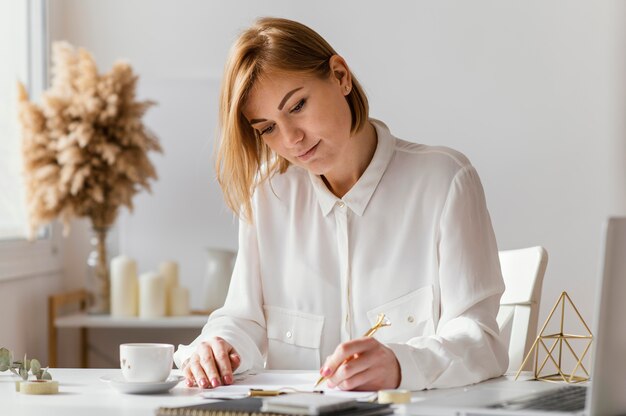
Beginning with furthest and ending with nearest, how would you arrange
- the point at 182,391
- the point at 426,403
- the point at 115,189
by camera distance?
the point at 115,189 < the point at 182,391 < the point at 426,403

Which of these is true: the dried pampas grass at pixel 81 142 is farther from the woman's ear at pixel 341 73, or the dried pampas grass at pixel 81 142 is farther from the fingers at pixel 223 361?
the fingers at pixel 223 361

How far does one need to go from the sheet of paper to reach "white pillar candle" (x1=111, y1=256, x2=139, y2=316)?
172 centimetres

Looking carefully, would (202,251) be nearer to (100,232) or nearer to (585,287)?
(100,232)

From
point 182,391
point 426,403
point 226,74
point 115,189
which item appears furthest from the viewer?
point 115,189

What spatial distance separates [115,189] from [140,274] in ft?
1.44

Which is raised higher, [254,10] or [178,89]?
[254,10]

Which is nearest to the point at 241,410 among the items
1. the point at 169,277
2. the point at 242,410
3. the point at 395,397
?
the point at 242,410

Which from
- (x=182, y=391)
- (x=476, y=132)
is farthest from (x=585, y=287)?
(x=182, y=391)

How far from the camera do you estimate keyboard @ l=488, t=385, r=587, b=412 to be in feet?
3.90

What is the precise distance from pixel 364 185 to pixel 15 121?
1.91 meters

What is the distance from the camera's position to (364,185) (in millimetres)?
1929

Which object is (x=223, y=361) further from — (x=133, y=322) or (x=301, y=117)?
(x=133, y=322)

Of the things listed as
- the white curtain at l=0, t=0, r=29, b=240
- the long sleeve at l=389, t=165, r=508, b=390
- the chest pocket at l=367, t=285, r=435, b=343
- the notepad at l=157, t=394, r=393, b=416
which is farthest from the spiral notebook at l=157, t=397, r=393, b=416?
the white curtain at l=0, t=0, r=29, b=240

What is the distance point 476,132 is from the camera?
3559mm
